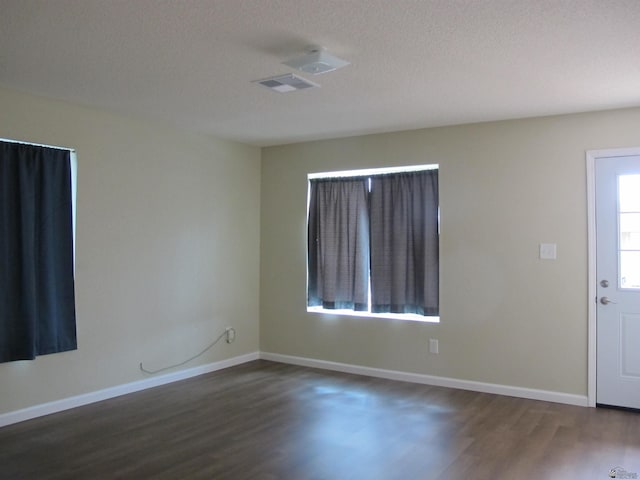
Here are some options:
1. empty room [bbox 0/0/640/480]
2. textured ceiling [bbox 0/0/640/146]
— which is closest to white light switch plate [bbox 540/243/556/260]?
empty room [bbox 0/0/640/480]

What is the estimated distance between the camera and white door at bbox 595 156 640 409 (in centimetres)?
423

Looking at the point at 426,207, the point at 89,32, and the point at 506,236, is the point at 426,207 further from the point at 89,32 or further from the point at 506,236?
the point at 89,32

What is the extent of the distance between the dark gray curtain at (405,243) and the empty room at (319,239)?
2 centimetres

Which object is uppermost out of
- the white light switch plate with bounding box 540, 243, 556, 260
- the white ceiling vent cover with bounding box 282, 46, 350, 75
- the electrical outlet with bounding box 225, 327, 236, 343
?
the white ceiling vent cover with bounding box 282, 46, 350, 75

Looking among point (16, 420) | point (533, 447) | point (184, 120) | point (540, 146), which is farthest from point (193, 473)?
point (540, 146)

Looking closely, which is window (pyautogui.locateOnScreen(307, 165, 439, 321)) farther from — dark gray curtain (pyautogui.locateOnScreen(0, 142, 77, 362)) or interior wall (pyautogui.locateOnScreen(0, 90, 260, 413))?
dark gray curtain (pyautogui.locateOnScreen(0, 142, 77, 362))

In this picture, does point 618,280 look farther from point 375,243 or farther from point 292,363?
point 292,363

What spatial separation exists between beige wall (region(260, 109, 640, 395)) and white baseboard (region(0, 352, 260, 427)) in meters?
1.21

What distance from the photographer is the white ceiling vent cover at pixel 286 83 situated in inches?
137

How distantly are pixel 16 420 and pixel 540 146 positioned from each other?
15.6 ft

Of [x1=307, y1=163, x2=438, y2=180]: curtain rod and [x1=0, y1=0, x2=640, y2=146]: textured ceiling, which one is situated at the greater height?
[x1=0, y1=0, x2=640, y2=146]: textured ceiling

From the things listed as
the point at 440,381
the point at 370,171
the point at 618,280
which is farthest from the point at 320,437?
the point at 370,171

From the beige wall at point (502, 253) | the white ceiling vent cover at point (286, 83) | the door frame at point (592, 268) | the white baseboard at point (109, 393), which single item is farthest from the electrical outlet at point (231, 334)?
the door frame at point (592, 268)

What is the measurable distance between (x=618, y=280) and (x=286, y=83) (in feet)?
10.1
